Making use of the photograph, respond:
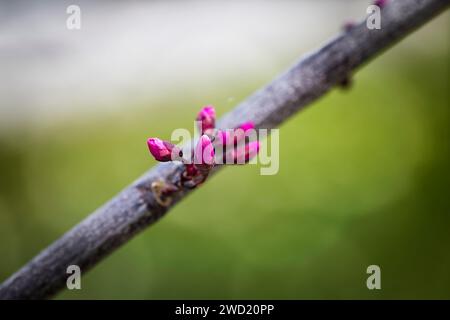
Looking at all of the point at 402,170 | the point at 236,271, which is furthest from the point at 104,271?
the point at 402,170

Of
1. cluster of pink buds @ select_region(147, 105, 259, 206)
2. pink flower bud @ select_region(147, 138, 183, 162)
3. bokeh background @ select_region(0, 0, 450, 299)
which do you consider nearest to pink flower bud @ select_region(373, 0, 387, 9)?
cluster of pink buds @ select_region(147, 105, 259, 206)

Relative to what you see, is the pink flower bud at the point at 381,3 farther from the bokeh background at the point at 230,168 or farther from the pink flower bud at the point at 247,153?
the bokeh background at the point at 230,168

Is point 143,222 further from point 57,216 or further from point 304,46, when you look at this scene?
point 304,46

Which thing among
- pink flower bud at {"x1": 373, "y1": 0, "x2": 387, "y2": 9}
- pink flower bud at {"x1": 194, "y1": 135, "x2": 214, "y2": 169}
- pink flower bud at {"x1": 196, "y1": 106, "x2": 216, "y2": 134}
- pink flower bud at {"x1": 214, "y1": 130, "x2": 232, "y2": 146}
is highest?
pink flower bud at {"x1": 373, "y1": 0, "x2": 387, "y2": 9}

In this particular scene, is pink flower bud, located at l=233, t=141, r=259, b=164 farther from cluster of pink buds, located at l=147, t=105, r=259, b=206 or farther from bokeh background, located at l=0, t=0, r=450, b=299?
bokeh background, located at l=0, t=0, r=450, b=299

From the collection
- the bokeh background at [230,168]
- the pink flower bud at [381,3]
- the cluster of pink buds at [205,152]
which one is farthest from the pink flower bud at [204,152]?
the bokeh background at [230,168]

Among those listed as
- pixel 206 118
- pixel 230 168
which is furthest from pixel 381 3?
pixel 230 168
